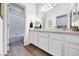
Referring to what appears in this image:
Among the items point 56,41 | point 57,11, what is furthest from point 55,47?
point 57,11

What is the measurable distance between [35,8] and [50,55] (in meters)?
0.92

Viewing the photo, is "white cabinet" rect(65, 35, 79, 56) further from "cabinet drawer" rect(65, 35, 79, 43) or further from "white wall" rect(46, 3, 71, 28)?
"white wall" rect(46, 3, 71, 28)

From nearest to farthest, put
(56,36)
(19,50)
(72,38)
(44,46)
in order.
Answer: (72,38) → (56,36) → (19,50) → (44,46)

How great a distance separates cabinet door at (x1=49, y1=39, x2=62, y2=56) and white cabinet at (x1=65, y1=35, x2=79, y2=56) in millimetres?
137

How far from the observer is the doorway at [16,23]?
1664 mm

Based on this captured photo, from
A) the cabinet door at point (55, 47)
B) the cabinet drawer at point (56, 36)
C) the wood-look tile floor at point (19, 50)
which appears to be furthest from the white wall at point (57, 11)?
the wood-look tile floor at point (19, 50)

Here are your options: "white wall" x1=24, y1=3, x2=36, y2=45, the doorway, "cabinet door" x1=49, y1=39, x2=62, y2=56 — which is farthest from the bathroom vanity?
the doorway

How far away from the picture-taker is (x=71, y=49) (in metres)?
1.30

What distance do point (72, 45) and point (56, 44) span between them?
12.8 inches

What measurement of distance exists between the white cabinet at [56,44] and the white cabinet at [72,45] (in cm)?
10

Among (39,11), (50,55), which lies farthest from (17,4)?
(50,55)

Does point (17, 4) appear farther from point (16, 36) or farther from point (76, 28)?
point (76, 28)

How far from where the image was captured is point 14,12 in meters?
1.66

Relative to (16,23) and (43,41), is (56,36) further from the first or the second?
(16,23)
